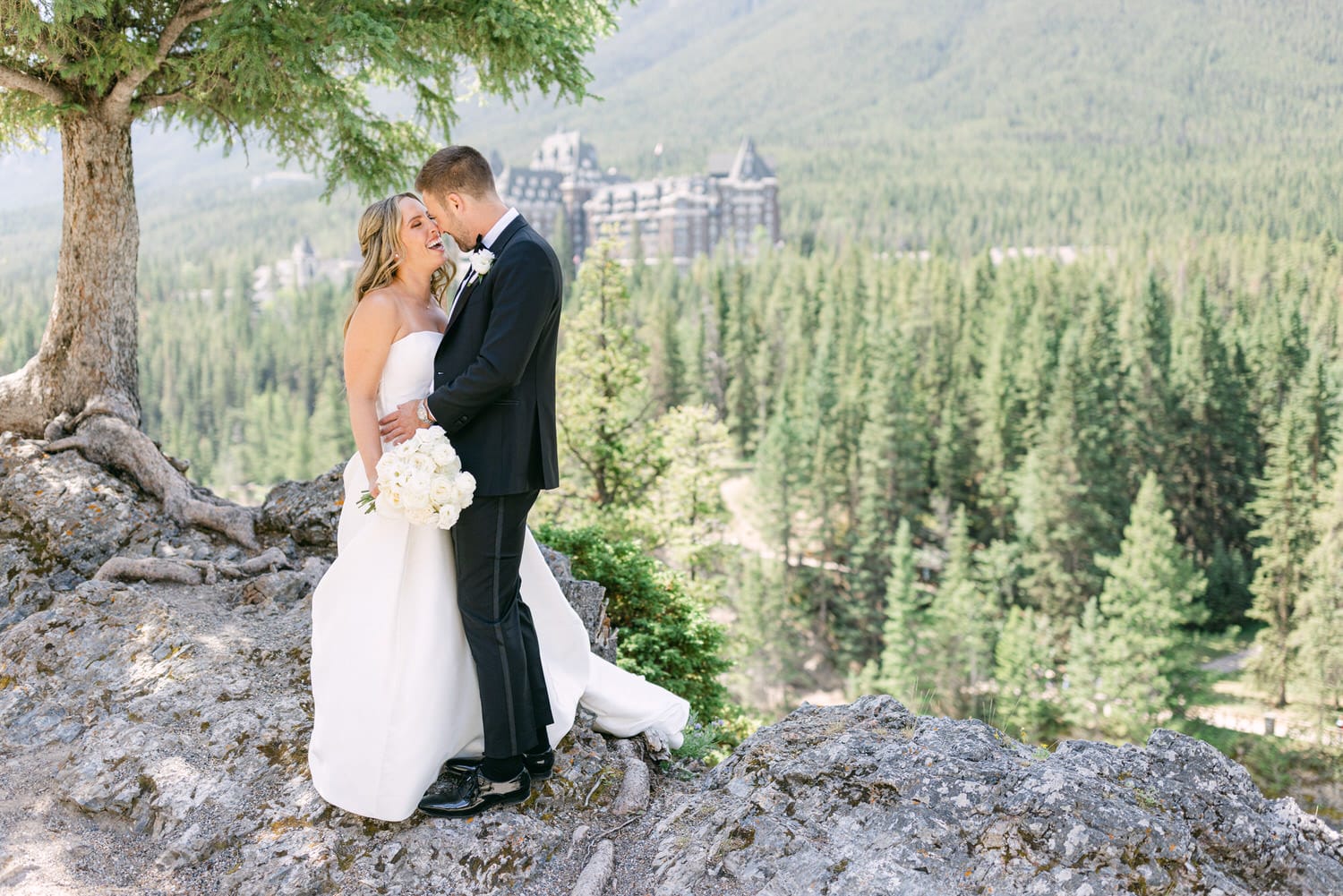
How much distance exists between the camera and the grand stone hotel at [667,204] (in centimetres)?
12625

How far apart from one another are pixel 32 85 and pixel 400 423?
4796mm

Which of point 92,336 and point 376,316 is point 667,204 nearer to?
point 92,336

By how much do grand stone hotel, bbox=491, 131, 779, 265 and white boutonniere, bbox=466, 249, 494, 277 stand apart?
12040 centimetres

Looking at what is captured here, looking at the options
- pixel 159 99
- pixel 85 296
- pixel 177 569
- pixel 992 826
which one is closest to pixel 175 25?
pixel 159 99

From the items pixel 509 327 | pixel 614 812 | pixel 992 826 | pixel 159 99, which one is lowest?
pixel 614 812

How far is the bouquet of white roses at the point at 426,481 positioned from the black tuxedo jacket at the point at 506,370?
0.11 metres

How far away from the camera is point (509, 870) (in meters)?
3.40

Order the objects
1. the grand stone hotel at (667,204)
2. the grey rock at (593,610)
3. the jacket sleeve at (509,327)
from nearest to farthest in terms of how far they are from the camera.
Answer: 1. the jacket sleeve at (509,327)
2. the grey rock at (593,610)
3. the grand stone hotel at (667,204)

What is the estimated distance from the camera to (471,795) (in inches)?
141

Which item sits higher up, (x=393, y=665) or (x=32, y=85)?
(x=32, y=85)

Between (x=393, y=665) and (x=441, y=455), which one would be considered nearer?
(x=441, y=455)

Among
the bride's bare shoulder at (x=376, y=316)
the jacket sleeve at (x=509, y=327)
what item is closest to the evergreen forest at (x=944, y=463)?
the jacket sleeve at (x=509, y=327)

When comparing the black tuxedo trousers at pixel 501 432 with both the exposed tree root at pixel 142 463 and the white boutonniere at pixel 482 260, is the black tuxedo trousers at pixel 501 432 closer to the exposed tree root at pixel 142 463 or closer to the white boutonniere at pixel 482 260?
the white boutonniere at pixel 482 260

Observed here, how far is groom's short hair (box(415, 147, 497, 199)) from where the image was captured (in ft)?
11.0
